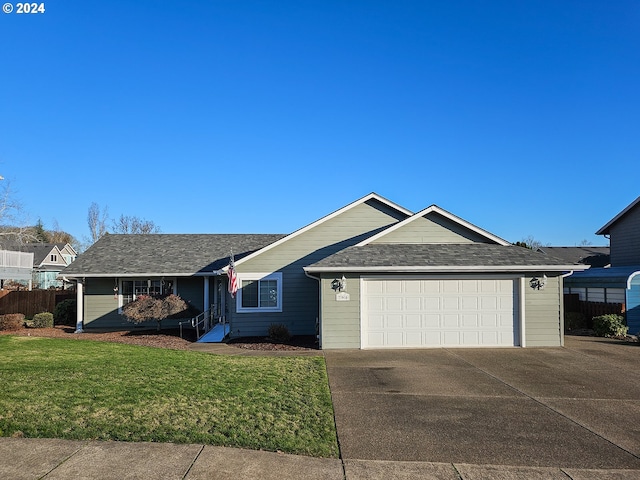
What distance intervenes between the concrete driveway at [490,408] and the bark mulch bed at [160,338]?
266cm

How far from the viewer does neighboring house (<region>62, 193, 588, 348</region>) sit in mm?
14734

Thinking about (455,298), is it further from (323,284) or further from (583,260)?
(583,260)

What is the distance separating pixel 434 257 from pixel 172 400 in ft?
31.9

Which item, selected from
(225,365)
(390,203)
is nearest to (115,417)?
(225,365)

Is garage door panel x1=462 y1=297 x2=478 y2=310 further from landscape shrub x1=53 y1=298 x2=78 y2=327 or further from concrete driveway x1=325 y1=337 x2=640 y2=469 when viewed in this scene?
landscape shrub x1=53 y1=298 x2=78 y2=327

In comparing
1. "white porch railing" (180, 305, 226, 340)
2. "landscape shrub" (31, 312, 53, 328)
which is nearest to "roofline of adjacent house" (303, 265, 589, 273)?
"white porch railing" (180, 305, 226, 340)

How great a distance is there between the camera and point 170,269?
20.4 m

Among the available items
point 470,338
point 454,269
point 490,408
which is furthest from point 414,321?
point 490,408

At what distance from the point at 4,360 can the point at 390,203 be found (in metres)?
13.5

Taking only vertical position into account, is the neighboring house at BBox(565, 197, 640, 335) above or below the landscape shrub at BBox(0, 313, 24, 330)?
above

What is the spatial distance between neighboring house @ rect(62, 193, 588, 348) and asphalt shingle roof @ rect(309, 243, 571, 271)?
35 millimetres

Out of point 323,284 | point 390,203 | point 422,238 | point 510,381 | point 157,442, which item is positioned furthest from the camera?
point 390,203

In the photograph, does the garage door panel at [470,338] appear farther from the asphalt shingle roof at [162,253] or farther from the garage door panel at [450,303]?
the asphalt shingle roof at [162,253]

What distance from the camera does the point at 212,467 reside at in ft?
17.8
